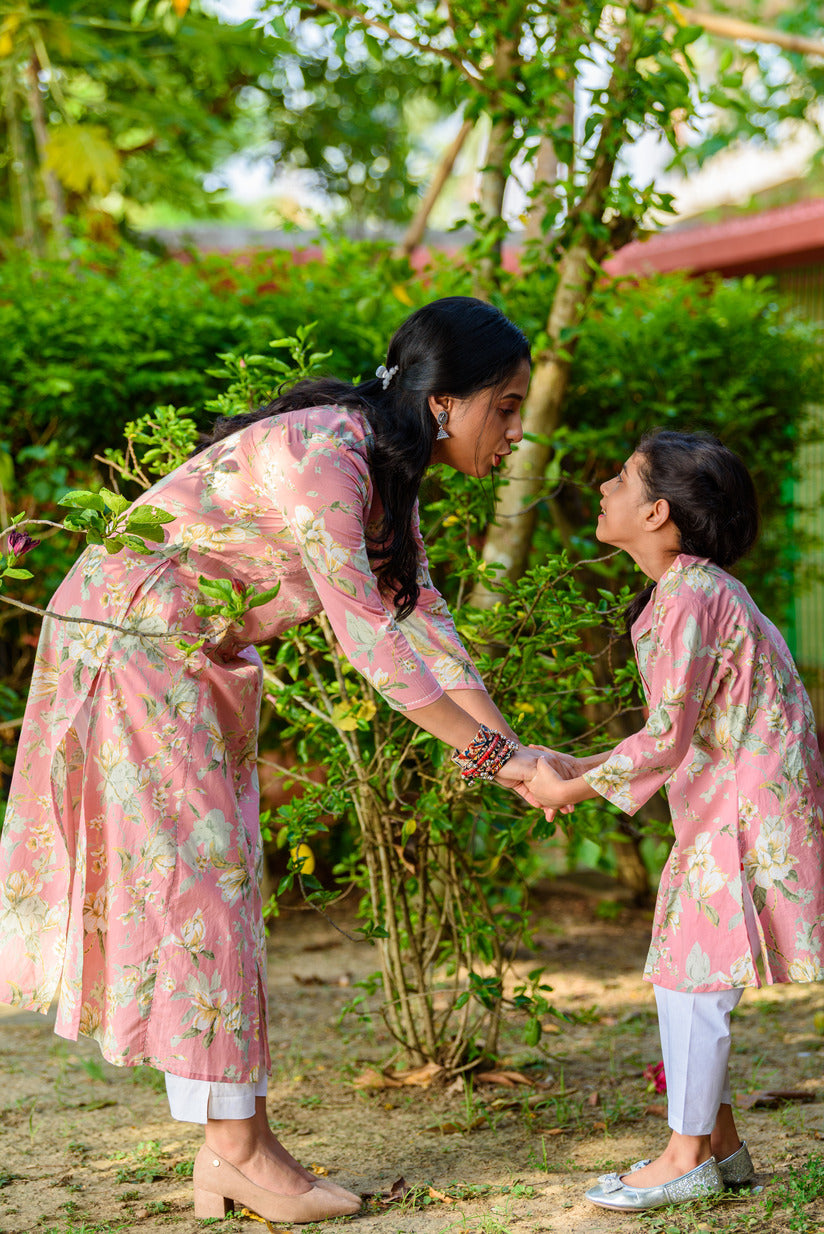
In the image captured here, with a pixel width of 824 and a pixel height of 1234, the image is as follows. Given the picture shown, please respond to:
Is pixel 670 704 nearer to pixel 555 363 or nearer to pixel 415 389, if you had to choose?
pixel 415 389

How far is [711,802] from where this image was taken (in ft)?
7.90

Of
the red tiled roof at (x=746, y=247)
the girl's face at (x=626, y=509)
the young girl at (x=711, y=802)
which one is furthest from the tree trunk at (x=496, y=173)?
the red tiled roof at (x=746, y=247)

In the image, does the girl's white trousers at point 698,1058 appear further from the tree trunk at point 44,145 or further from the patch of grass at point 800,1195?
the tree trunk at point 44,145

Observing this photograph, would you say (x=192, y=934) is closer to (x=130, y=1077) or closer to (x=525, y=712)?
(x=525, y=712)

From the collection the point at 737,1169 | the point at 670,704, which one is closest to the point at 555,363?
the point at 670,704

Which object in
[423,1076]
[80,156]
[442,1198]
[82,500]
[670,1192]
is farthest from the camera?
[80,156]

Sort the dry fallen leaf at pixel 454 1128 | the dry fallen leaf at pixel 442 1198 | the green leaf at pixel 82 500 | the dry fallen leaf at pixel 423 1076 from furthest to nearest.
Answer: the dry fallen leaf at pixel 423 1076, the dry fallen leaf at pixel 454 1128, the dry fallen leaf at pixel 442 1198, the green leaf at pixel 82 500

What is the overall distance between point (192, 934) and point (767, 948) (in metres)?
1.06

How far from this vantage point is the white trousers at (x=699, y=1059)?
2357 mm

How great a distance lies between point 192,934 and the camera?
2.25m

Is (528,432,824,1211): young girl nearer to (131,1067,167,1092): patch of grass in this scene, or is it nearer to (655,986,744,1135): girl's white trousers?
(655,986,744,1135): girl's white trousers

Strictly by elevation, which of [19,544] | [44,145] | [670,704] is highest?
[44,145]

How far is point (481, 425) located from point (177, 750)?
82 centimetres

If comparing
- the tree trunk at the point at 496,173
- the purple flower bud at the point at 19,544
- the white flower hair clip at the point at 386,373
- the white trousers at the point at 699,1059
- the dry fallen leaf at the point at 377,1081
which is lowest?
the dry fallen leaf at the point at 377,1081
